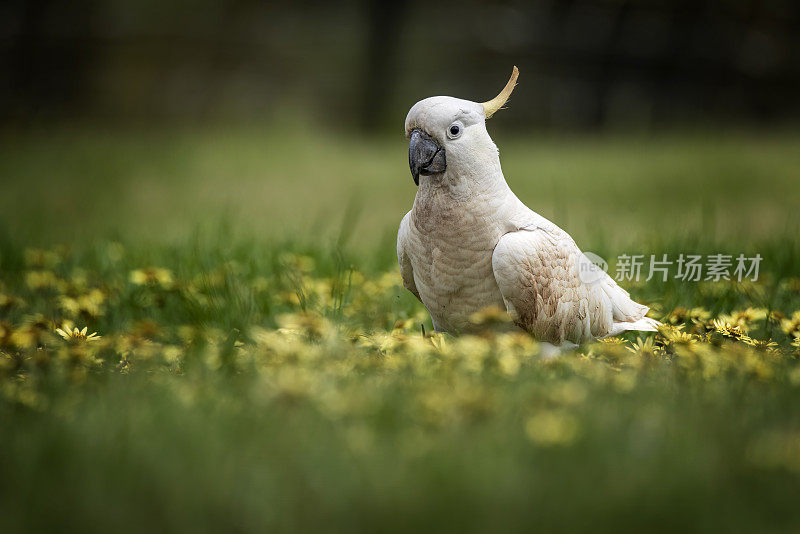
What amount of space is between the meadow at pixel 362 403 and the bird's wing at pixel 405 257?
177 mm

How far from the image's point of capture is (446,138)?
226 centimetres

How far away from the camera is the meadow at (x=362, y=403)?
1.35 metres

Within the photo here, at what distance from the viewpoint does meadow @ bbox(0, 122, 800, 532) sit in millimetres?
1350

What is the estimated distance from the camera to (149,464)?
4.87ft

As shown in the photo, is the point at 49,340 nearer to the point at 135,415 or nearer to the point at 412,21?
the point at 135,415

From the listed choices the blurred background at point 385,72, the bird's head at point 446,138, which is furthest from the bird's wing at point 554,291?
the blurred background at point 385,72

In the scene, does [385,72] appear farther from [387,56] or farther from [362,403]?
[362,403]

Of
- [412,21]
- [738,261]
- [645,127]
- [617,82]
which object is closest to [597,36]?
[617,82]

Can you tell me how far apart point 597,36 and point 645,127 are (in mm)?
1430

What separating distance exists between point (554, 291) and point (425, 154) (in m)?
0.65

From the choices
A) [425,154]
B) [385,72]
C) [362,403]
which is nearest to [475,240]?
[425,154]

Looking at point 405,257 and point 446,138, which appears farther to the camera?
point 405,257

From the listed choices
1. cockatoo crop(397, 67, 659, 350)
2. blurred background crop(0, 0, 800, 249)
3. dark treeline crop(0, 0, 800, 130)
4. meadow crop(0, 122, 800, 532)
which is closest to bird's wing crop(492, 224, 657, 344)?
cockatoo crop(397, 67, 659, 350)

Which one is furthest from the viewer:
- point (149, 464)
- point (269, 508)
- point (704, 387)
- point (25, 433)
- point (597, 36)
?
point (597, 36)
